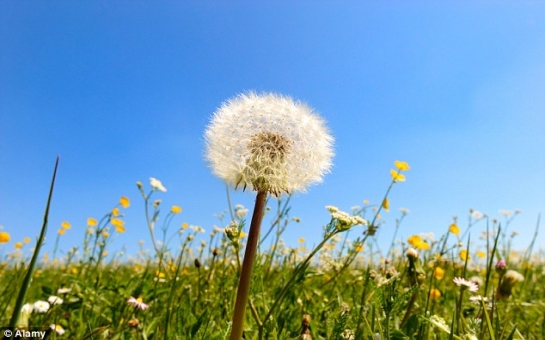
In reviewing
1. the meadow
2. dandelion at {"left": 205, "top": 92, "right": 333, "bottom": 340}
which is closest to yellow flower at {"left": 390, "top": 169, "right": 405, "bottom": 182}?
the meadow

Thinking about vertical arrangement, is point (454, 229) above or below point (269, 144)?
above

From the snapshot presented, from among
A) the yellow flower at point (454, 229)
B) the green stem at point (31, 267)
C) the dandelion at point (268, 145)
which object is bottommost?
the green stem at point (31, 267)

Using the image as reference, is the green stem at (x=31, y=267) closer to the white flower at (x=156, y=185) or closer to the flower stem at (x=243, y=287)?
the flower stem at (x=243, y=287)

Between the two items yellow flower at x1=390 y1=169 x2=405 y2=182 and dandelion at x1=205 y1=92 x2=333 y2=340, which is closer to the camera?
dandelion at x1=205 y1=92 x2=333 y2=340

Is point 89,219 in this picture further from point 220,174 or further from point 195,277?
point 220,174

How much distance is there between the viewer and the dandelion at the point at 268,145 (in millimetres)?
1738

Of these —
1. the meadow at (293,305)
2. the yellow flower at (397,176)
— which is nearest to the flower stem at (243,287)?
the meadow at (293,305)

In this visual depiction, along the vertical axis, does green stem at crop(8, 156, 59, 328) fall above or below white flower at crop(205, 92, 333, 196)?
below

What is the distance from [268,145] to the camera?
1.83 meters

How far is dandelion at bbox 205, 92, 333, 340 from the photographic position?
5.70ft

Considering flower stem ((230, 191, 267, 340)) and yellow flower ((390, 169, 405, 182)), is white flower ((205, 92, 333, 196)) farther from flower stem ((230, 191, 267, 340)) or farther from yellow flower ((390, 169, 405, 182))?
yellow flower ((390, 169, 405, 182))

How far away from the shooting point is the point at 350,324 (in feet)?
6.81

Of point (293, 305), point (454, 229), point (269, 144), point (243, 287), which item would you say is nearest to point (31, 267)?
point (243, 287)

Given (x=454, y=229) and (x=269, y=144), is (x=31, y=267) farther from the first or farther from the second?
(x=454, y=229)
